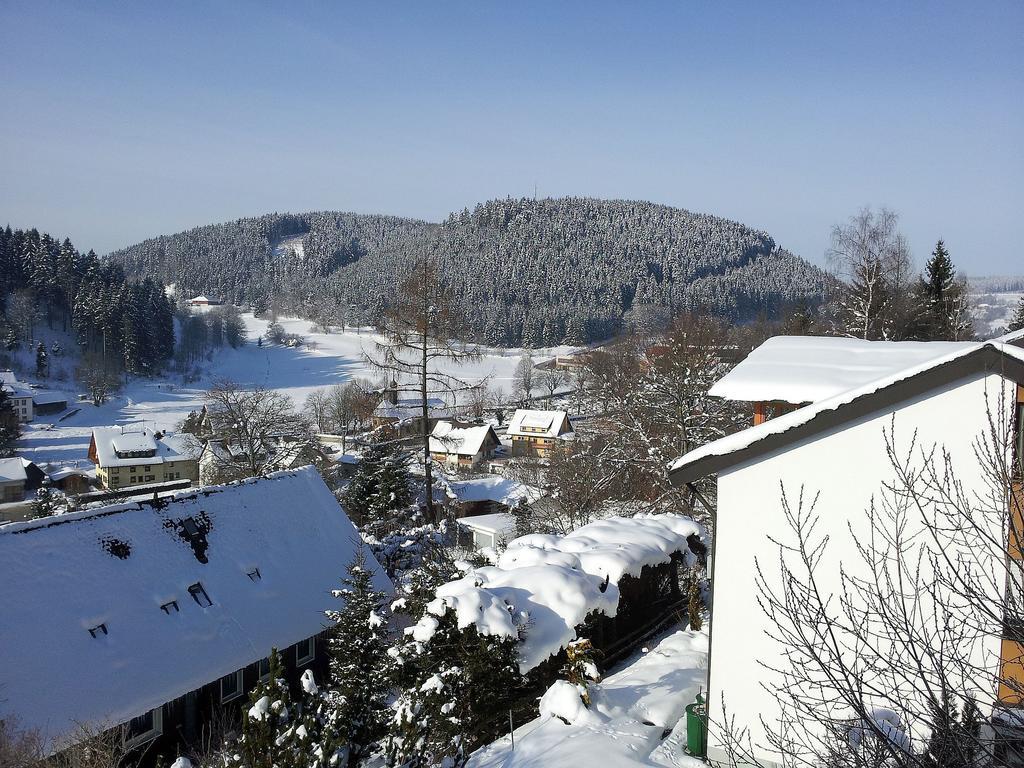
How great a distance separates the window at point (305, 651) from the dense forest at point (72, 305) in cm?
7670

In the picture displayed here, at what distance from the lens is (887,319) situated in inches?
1032

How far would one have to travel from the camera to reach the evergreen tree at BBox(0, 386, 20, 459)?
176 ft

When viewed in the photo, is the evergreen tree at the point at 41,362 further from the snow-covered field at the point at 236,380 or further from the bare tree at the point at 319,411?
the bare tree at the point at 319,411

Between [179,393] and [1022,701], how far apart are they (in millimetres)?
90568

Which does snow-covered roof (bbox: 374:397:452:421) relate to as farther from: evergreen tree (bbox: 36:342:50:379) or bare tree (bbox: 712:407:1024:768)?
evergreen tree (bbox: 36:342:50:379)

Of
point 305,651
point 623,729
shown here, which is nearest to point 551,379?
point 305,651

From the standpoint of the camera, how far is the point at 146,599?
12914 mm

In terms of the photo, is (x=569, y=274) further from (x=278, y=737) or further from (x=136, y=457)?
(x=278, y=737)

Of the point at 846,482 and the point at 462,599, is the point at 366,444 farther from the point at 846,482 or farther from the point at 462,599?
the point at 846,482

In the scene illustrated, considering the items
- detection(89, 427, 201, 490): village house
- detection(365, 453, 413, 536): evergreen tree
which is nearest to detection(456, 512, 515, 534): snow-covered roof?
detection(365, 453, 413, 536): evergreen tree

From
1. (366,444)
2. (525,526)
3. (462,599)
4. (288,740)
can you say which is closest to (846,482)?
(462,599)

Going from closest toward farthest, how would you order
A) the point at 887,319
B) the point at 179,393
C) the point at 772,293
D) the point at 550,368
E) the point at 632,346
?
A: the point at 887,319 → the point at 632,346 → the point at 179,393 → the point at 550,368 → the point at 772,293

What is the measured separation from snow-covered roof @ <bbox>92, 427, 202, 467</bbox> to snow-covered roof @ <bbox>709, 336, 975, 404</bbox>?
50051 millimetres

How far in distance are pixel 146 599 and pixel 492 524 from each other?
1847 centimetres
